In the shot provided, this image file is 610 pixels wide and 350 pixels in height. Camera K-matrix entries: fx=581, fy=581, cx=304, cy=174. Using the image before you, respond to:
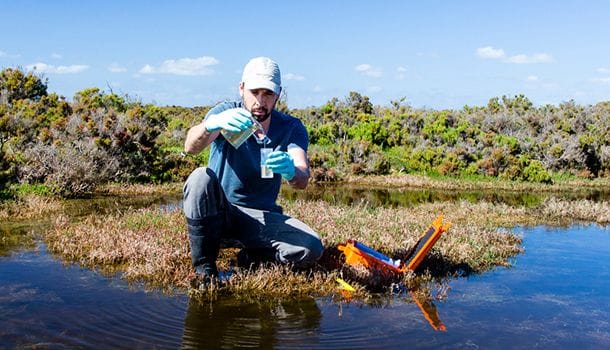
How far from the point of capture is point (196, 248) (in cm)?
538

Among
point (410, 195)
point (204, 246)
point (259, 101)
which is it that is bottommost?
point (410, 195)

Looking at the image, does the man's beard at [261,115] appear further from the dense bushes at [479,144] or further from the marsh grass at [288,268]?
the dense bushes at [479,144]

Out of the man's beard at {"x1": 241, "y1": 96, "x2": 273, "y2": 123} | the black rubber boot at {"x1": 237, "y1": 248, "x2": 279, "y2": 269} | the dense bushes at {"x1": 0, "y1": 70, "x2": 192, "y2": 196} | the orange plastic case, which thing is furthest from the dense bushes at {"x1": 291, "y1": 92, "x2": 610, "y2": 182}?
the man's beard at {"x1": 241, "y1": 96, "x2": 273, "y2": 123}

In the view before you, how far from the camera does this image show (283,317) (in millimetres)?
4949

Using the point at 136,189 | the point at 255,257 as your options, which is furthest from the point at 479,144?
the point at 255,257

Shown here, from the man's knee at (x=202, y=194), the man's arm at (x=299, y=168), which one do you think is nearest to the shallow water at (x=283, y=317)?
the man's knee at (x=202, y=194)

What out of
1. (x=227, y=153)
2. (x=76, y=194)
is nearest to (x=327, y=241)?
(x=227, y=153)

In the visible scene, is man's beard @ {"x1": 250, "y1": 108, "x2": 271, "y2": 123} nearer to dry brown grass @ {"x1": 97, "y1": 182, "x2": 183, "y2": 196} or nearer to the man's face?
the man's face

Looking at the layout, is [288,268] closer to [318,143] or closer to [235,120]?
[235,120]

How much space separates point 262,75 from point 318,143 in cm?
2093

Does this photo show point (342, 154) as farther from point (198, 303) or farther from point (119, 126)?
point (198, 303)

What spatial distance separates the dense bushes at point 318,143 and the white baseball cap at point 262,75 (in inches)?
56.6

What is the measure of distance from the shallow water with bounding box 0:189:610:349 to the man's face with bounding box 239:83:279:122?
5.69ft

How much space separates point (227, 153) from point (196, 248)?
96 centimetres
